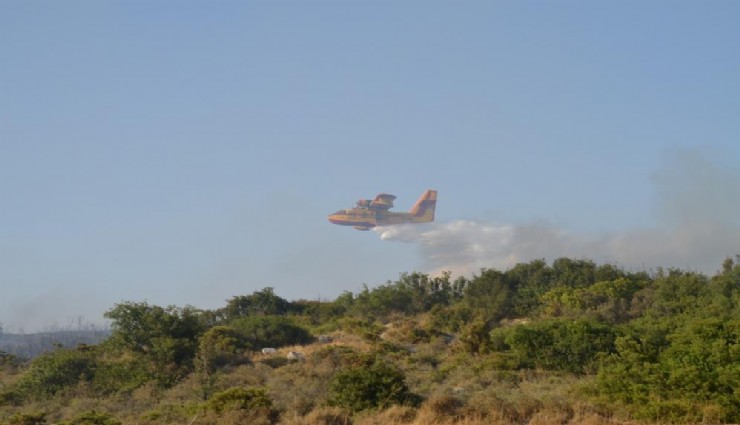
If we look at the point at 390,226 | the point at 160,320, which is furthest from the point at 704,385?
the point at 390,226

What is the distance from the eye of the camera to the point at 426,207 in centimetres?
9938

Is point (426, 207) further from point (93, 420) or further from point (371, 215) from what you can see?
point (93, 420)

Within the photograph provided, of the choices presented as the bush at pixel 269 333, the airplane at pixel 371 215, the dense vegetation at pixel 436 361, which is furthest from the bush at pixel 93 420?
the airplane at pixel 371 215

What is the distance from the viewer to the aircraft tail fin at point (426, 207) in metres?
97.8

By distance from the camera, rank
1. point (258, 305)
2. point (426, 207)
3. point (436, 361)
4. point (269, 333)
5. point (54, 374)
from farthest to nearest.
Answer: point (426, 207) < point (258, 305) < point (269, 333) < point (436, 361) < point (54, 374)

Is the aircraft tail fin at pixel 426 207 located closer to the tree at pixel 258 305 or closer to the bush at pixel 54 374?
the tree at pixel 258 305

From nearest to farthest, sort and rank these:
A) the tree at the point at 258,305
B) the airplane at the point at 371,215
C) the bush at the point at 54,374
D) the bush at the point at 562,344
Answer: the bush at the point at 562,344 < the bush at the point at 54,374 < the tree at the point at 258,305 < the airplane at the point at 371,215

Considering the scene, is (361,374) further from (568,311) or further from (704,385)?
(568,311)

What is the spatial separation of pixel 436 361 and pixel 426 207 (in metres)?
67.9

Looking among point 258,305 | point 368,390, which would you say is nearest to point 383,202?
point 258,305

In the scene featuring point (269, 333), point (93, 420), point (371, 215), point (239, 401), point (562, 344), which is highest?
point (371, 215)

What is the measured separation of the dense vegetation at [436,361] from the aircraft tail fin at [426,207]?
142 ft

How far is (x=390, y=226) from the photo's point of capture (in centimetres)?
8625

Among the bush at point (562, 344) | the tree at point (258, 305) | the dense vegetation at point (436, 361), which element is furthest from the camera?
the tree at point (258, 305)
